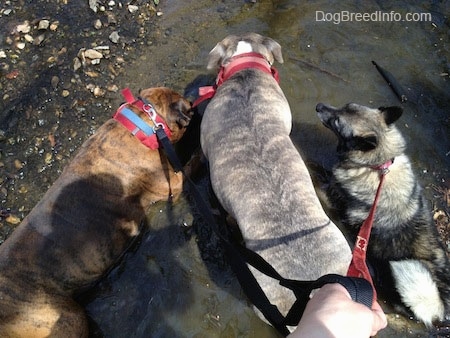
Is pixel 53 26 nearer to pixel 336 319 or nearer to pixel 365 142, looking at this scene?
pixel 365 142

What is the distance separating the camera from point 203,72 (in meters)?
5.64

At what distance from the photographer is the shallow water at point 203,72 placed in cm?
430

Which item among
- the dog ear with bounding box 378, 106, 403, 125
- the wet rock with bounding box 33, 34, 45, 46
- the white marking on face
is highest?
the wet rock with bounding box 33, 34, 45, 46

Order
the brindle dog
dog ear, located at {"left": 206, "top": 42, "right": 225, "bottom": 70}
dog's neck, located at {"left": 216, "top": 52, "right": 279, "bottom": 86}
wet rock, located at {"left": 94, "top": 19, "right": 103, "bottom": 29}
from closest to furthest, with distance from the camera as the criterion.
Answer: the brindle dog
dog's neck, located at {"left": 216, "top": 52, "right": 279, "bottom": 86}
dog ear, located at {"left": 206, "top": 42, "right": 225, "bottom": 70}
wet rock, located at {"left": 94, "top": 19, "right": 103, "bottom": 29}

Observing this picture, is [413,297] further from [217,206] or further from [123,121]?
[123,121]

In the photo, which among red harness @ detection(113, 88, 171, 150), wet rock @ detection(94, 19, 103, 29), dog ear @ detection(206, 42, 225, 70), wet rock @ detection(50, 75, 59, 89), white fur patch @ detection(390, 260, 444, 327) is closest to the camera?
white fur patch @ detection(390, 260, 444, 327)

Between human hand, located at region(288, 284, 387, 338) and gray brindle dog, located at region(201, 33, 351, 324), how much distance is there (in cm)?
136

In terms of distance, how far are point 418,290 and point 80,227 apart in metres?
3.19

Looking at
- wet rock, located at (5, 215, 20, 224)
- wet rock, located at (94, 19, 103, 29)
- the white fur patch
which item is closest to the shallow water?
wet rock, located at (5, 215, 20, 224)

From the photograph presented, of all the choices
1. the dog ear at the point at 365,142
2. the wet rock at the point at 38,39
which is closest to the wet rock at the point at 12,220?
the wet rock at the point at 38,39

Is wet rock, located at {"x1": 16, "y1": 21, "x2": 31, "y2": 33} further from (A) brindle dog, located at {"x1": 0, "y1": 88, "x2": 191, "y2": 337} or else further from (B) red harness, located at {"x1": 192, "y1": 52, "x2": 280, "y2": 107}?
(B) red harness, located at {"x1": 192, "y1": 52, "x2": 280, "y2": 107}

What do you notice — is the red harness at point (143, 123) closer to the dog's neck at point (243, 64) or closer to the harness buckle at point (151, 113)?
the harness buckle at point (151, 113)

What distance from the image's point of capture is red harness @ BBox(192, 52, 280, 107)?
4.54 metres

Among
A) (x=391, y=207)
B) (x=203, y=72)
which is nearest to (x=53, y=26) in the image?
(x=203, y=72)
